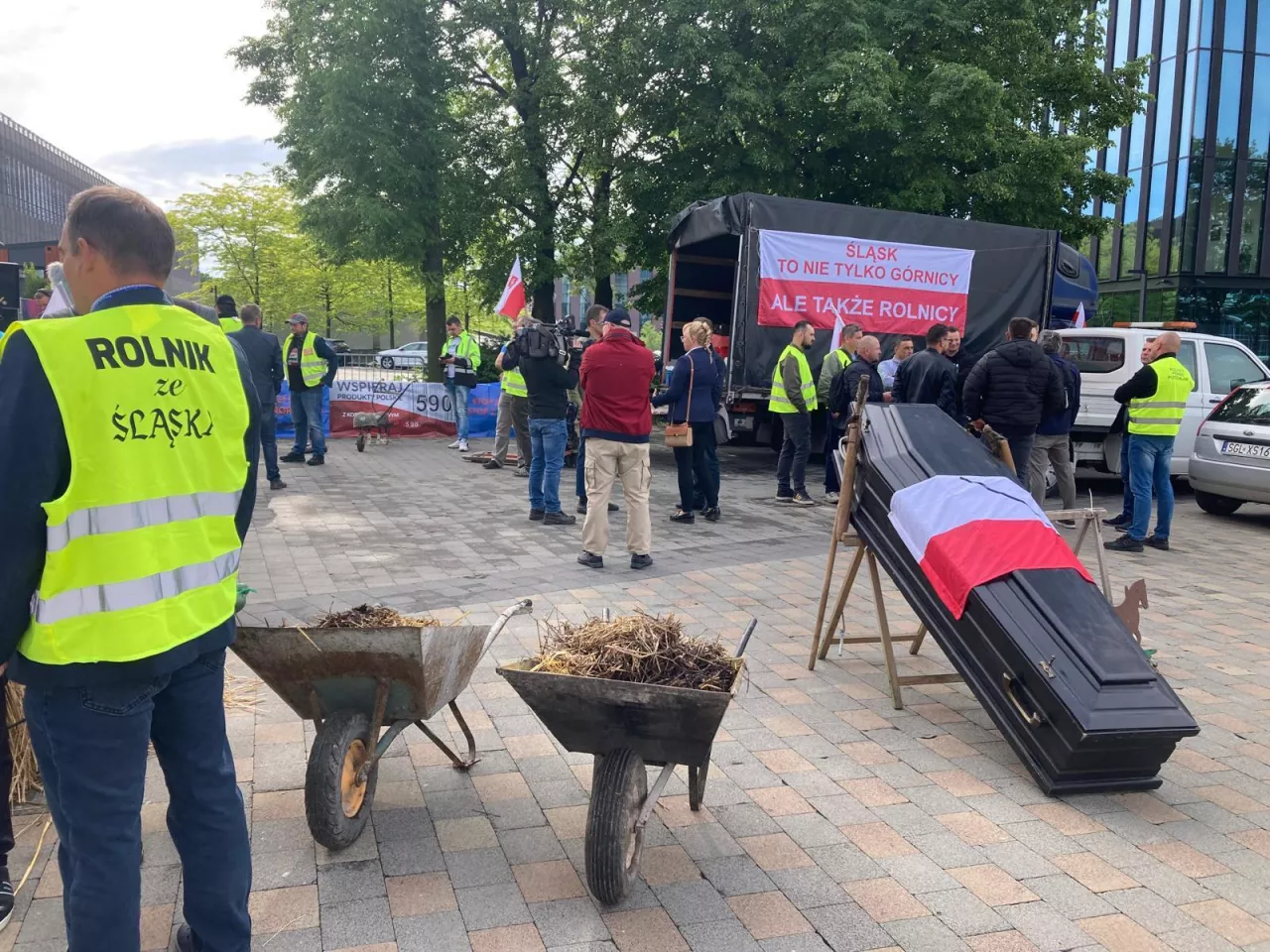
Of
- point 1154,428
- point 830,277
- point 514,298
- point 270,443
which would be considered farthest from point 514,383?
→ point 1154,428

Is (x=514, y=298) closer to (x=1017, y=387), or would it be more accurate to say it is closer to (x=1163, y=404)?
(x=1017, y=387)

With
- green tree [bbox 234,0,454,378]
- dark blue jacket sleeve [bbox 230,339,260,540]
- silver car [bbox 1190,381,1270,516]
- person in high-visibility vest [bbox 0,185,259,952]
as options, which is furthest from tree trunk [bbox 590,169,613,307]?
person in high-visibility vest [bbox 0,185,259,952]

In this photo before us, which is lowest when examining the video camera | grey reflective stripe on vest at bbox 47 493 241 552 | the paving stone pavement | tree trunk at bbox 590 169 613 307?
the paving stone pavement

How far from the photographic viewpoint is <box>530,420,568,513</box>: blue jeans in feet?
28.8

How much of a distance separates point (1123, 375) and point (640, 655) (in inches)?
401

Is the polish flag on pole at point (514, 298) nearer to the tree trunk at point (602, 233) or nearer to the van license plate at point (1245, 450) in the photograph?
the tree trunk at point (602, 233)

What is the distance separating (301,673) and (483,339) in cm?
1997

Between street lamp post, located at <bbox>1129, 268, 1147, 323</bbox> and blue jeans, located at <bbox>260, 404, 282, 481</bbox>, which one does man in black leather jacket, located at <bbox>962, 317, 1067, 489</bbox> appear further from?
street lamp post, located at <bbox>1129, 268, 1147, 323</bbox>

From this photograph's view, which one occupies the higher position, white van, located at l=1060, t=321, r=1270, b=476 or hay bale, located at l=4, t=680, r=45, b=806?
white van, located at l=1060, t=321, r=1270, b=476

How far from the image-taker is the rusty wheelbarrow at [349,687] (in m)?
2.97

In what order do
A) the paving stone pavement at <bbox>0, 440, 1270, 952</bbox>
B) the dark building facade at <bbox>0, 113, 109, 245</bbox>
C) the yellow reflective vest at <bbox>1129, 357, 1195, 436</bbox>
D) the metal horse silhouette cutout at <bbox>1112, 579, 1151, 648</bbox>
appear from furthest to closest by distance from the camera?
the dark building facade at <bbox>0, 113, 109, 245</bbox> → the yellow reflective vest at <bbox>1129, 357, 1195, 436</bbox> → the metal horse silhouette cutout at <bbox>1112, 579, 1151, 648</bbox> → the paving stone pavement at <bbox>0, 440, 1270, 952</bbox>

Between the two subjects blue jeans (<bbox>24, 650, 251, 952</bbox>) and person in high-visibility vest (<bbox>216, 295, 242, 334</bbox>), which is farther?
person in high-visibility vest (<bbox>216, 295, 242, 334</bbox>)

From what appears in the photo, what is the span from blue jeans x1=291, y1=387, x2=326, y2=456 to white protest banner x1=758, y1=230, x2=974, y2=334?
5.70 m

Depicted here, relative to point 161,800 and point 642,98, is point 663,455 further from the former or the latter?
point 161,800
